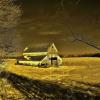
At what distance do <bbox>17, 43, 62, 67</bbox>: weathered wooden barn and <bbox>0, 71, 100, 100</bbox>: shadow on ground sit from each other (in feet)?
0.74

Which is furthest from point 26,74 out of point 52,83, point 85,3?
point 85,3

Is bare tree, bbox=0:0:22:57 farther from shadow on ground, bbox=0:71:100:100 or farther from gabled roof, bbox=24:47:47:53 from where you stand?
shadow on ground, bbox=0:71:100:100

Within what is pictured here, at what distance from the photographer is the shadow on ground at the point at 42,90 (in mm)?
4084

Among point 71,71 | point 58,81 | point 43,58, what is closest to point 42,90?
point 58,81

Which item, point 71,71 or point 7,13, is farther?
point 7,13

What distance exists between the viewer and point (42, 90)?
436cm

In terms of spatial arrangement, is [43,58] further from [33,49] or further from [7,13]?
[7,13]

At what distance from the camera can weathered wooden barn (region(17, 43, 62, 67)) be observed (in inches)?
180

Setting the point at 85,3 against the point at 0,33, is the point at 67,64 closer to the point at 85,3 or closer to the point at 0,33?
the point at 85,3

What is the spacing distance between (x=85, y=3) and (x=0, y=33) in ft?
4.11

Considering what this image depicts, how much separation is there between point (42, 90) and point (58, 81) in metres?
0.20

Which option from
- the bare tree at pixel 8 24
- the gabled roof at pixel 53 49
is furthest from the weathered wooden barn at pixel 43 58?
the bare tree at pixel 8 24

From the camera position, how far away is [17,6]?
4.92 meters

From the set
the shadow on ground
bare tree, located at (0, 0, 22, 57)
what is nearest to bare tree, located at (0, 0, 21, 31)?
bare tree, located at (0, 0, 22, 57)
